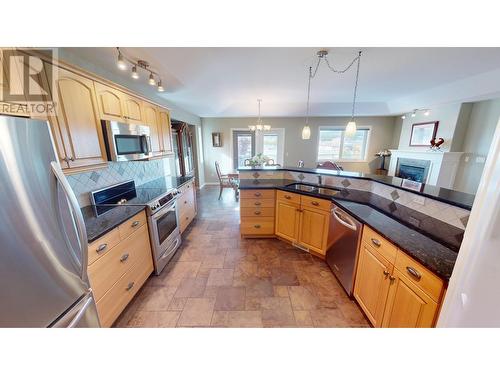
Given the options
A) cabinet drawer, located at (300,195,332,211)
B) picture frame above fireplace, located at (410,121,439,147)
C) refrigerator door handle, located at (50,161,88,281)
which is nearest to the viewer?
refrigerator door handle, located at (50,161,88,281)

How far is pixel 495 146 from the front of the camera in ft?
1.94

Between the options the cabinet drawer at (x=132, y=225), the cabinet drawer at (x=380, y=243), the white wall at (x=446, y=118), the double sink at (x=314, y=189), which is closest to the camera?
the cabinet drawer at (x=380, y=243)

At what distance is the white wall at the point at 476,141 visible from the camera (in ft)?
11.7

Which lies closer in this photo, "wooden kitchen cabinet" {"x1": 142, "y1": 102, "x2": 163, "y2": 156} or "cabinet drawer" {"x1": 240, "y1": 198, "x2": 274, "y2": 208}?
"wooden kitchen cabinet" {"x1": 142, "y1": 102, "x2": 163, "y2": 156}

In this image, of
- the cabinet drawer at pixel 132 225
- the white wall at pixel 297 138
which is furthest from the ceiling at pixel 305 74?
the cabinet drawer at pixel 132 225

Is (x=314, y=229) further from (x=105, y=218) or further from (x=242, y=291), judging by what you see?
(x=105, y=218)

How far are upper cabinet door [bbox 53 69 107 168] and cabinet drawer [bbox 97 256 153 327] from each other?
3.46ft

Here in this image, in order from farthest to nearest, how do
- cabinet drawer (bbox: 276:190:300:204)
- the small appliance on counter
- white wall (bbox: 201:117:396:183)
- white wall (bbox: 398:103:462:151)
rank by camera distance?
1. white wall (bbox: 201:117:396:183)
2. white wall (bbox: 398:103:462:151)
3. cabinet drawer (bbox: 276:190:300:204)
4. the small appliance on counter

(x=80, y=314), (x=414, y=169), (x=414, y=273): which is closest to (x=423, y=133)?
(x=414, y=169)

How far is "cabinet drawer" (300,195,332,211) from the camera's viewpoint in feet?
6.90

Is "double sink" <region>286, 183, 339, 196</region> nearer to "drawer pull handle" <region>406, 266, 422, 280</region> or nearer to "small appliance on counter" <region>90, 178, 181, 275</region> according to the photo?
"drawer pull handle" <region>406, 266, 422, 280</region>

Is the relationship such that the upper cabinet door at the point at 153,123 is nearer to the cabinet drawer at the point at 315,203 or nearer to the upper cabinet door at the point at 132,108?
the upper cabinet door at the point at 132,108

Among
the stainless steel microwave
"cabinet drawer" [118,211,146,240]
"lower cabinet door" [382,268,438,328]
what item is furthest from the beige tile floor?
the stainless steel microwave
